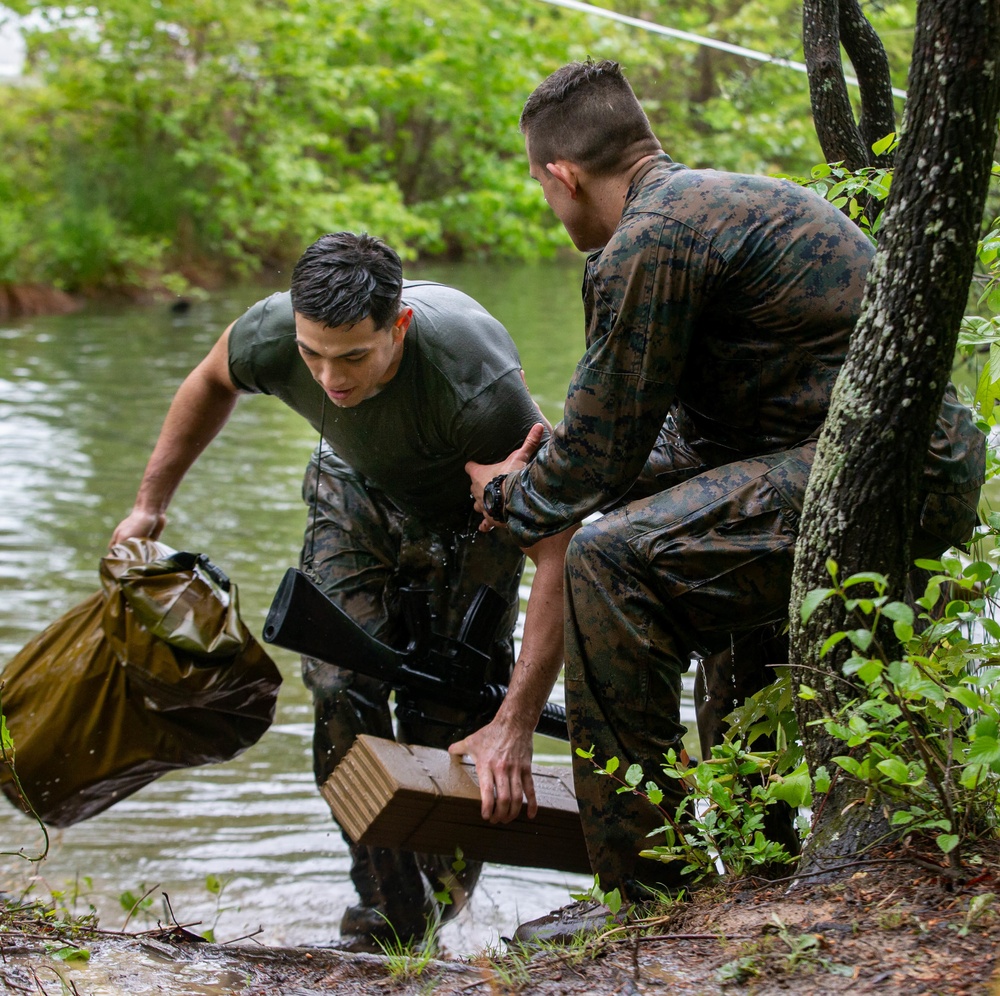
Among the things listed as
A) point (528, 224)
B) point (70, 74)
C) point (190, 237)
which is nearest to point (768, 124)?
point (528, 224)

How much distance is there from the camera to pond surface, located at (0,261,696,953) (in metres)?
4.57

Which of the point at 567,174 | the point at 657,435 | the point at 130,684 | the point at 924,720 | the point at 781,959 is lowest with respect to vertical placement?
the point at 130,684

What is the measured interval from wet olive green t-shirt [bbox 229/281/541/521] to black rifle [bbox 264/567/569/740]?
38 centimetres

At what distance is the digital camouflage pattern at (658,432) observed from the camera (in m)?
2.94

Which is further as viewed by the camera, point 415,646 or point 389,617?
point 389,617

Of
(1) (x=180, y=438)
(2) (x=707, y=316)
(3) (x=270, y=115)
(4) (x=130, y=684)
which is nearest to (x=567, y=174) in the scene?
(2) (x=707, y=316)

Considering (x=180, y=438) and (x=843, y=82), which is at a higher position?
(x=843, y=82)

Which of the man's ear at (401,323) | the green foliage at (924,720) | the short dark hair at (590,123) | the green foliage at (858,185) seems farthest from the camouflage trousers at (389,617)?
the green foliage at (924,720)

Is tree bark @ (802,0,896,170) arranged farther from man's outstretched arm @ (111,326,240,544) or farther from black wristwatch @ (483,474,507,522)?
man's outstretched arm @ (111,326,240,544)

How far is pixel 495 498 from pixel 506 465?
0.98 feet

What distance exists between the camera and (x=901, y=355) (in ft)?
8.09

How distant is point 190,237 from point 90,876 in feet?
68.0

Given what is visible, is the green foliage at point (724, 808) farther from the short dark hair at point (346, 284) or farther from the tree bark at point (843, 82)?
the tree bark at point (843, 82)

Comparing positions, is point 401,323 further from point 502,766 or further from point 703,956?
point 703,956
